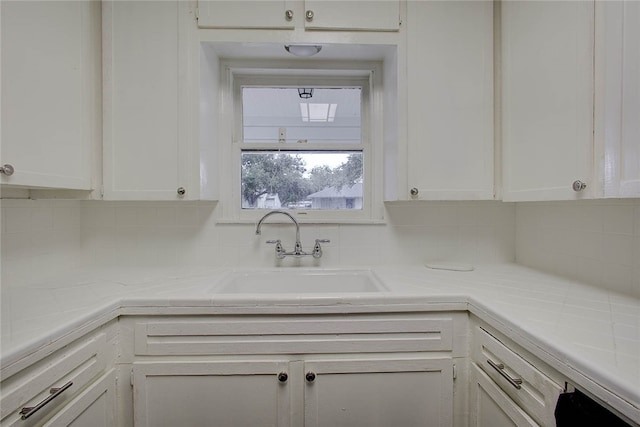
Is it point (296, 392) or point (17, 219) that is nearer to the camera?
point (296, 392)

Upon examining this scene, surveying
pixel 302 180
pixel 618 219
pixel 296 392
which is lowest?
pixel 296 392

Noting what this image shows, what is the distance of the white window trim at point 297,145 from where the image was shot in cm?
173

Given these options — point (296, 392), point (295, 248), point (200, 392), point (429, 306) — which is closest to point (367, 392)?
point (296, 392)

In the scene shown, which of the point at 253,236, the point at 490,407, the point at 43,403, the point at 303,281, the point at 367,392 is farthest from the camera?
the point at 253,236

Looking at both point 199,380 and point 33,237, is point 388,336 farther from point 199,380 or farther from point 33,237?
point 33,237

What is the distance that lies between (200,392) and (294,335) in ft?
1.29

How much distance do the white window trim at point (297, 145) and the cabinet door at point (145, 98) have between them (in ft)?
1.07

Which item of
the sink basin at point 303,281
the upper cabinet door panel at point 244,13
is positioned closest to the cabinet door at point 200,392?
the sink basin at point 303,281

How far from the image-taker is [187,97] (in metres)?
1.43

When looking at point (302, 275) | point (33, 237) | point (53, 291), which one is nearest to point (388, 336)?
point (302, 275)

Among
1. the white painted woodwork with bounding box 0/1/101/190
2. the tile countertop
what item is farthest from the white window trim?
the white painted woodwork with bounding box 0/1/101/190

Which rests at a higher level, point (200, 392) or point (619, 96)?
point (619, 96)

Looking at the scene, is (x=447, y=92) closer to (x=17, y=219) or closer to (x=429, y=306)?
(x=429, y=306)

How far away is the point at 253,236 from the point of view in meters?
1.70
